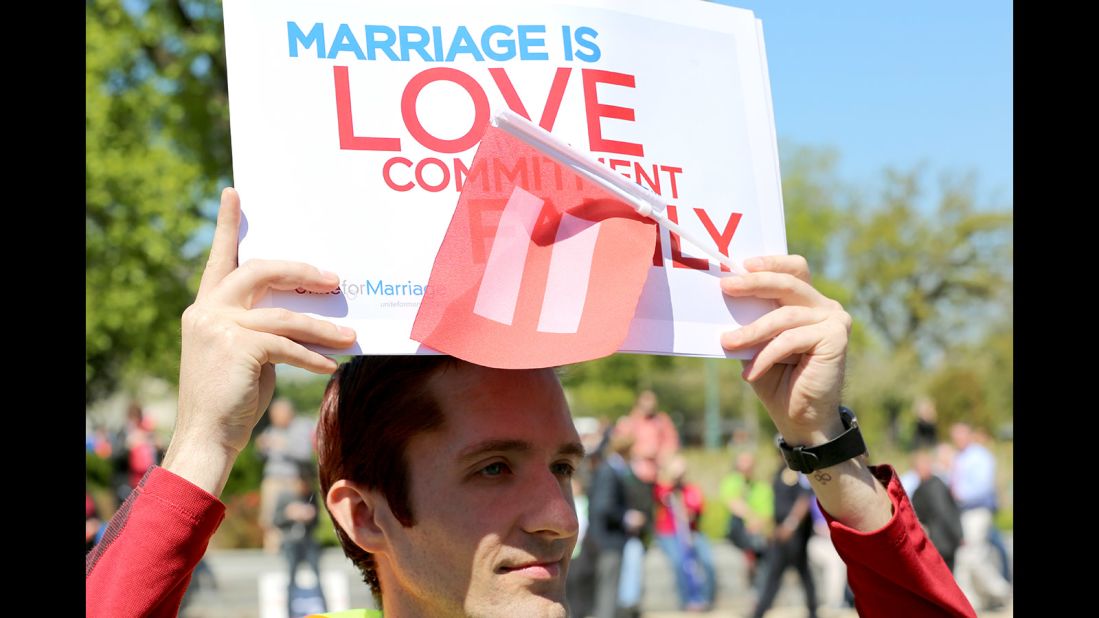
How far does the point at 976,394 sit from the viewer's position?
4784cm

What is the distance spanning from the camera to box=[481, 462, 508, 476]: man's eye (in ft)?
7.89

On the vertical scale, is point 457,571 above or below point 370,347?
below

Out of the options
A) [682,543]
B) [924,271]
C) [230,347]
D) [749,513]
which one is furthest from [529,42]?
[924,271]

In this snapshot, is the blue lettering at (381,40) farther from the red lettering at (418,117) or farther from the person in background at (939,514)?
the person in background at (939,514)

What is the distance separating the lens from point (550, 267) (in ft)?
7.14

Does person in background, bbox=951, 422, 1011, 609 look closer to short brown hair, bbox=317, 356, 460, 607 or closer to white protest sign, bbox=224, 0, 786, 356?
short brown hair, bbox=317, 356, 460, 607

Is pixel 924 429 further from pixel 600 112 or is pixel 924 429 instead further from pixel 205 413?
pixel 205 413

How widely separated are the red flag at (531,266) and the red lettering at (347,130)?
16cm

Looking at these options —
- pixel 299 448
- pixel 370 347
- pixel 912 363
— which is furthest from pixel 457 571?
pixel 912 363

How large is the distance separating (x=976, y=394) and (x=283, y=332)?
4892 cm

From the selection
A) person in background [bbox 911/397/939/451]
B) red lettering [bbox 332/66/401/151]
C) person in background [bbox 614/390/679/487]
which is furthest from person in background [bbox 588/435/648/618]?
red lettering [bbox 332/66/401/151]

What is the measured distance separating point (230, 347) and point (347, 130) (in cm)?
42

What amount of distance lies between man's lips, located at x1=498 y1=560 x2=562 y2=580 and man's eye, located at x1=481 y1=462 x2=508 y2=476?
0.19 meters

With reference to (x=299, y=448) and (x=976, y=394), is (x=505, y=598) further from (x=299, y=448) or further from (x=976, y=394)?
(x=976, y=394)
